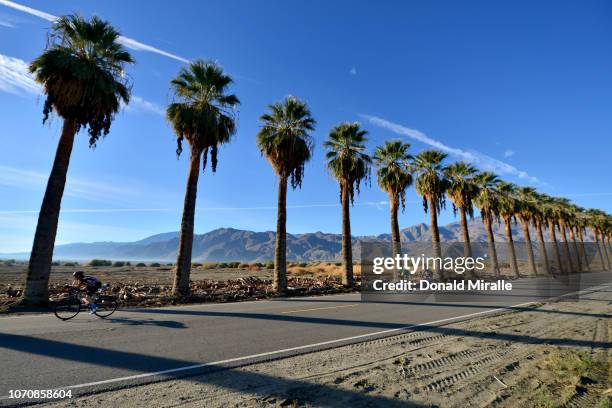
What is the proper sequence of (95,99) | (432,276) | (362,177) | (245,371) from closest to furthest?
(245,371), (95,99), (362,177), (432,276)

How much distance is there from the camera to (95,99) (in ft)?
48.6

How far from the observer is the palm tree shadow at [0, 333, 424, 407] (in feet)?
15.2

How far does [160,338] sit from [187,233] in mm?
10104

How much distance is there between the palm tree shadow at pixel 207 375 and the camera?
4.64 m

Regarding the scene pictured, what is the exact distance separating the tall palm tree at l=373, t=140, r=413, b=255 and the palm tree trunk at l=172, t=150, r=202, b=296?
16548 millimetres

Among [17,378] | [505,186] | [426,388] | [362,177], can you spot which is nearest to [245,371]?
[426,388]

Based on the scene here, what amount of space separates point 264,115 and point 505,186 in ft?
113

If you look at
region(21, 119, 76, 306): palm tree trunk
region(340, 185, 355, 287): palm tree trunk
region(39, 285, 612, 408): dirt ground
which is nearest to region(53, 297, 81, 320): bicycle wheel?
region(21, 119, 76, 306): palm tree trunk

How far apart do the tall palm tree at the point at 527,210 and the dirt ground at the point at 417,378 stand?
143 ft

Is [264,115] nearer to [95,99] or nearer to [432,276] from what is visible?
[95,99]

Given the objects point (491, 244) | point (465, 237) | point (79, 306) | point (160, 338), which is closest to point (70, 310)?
point (79, 306)

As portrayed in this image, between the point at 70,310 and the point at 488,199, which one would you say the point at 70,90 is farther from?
the point at 488,199

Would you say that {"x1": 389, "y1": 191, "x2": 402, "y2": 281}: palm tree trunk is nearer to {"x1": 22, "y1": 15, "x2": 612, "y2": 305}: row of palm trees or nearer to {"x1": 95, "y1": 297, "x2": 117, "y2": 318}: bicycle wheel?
{"x1": 22, "y1": 15, "x2": 612, "y2": 305}: row of palm trees

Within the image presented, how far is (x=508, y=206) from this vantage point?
1714 inches
